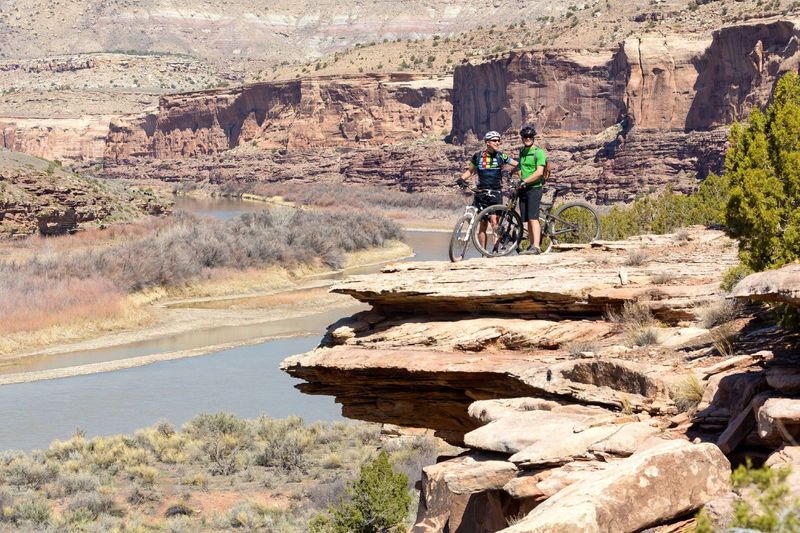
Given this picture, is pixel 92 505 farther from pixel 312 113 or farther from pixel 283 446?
pixel 312 113

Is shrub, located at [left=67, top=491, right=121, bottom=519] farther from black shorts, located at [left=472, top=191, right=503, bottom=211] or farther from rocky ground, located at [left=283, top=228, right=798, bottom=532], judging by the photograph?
black shorts, located at [left=472, top=191, right=503, bottom=211]

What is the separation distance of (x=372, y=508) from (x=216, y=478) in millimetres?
6696

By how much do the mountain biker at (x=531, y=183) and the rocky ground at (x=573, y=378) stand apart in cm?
57

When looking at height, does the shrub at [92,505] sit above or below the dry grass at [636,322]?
below

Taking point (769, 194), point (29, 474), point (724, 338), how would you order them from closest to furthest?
point (724, 338) < point (769, 194) < point (29, 474)

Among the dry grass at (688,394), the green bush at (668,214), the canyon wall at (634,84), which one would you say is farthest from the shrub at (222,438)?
the canyon wall at (634,84)

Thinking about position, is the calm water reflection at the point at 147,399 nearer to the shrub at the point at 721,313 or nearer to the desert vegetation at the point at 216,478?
the desert vegetation at the point at 216,478

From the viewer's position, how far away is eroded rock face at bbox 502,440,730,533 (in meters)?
6.30

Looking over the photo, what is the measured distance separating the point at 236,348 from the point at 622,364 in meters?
26.9

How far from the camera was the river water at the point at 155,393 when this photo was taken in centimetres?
2525

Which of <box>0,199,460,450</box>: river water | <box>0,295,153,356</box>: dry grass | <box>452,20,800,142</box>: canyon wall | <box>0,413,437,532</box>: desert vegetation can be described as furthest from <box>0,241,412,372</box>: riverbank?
<box>452,20,800,142</box>: canyon wall

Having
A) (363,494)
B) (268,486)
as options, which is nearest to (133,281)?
(268,486)

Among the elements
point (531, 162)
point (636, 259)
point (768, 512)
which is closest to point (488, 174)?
point (531, 162)

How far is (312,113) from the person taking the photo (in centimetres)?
11700
